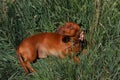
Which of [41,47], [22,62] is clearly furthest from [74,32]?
[22,62]

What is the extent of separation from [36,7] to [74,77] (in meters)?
1.59

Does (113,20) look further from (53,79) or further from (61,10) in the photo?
(53,79)

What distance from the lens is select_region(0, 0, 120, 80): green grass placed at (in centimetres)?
431

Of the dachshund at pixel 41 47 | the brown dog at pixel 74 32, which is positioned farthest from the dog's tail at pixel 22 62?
the brown dog at pixel 74 32

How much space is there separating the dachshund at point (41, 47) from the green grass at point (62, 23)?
106 mm

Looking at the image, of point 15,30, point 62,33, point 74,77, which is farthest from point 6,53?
point 74,77

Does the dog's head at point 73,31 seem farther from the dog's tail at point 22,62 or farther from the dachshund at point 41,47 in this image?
the dog's tail at point 22,62

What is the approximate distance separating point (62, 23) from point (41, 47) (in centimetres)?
48

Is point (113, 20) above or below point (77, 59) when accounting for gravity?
above

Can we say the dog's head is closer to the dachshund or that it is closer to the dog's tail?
the dachshund

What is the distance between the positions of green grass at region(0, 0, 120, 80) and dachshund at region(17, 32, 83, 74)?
106 millimetres

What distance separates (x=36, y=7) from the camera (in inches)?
219

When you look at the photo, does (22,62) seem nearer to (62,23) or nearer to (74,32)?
(74,32)

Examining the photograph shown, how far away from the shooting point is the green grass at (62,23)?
170 inches
